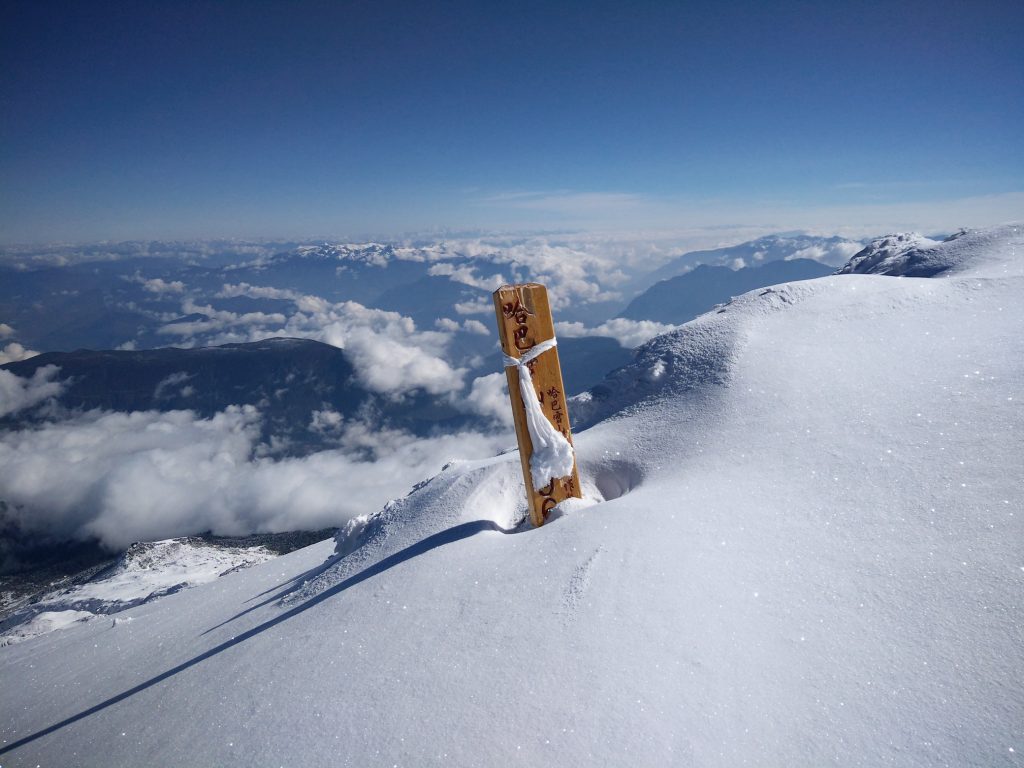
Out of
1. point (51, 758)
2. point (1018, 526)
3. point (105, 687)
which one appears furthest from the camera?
point (105, 687)

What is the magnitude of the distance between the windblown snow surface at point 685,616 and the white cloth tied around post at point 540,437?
2.39ft

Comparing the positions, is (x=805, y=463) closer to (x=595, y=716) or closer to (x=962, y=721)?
(x=962, y=721)

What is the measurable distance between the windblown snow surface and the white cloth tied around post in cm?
73

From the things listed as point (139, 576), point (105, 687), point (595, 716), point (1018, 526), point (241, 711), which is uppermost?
point (1018, 526)

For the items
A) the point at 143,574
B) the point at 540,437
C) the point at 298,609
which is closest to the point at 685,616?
the point at 540,437

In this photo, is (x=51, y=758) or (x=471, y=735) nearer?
(x=471, y=735)

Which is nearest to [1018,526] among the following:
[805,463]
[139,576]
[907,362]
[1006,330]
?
[805,463]

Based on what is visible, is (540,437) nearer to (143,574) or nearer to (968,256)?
(968,256)

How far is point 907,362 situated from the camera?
762 centimetres

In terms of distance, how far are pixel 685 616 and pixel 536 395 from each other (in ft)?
12.8

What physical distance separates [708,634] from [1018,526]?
3.39 meters

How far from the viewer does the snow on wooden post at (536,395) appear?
7.19 metres

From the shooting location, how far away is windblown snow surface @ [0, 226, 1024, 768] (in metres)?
3.51

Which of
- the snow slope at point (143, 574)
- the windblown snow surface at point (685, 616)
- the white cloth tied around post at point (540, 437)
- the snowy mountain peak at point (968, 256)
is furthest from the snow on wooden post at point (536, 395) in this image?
the snow slope at point (143, 574)
